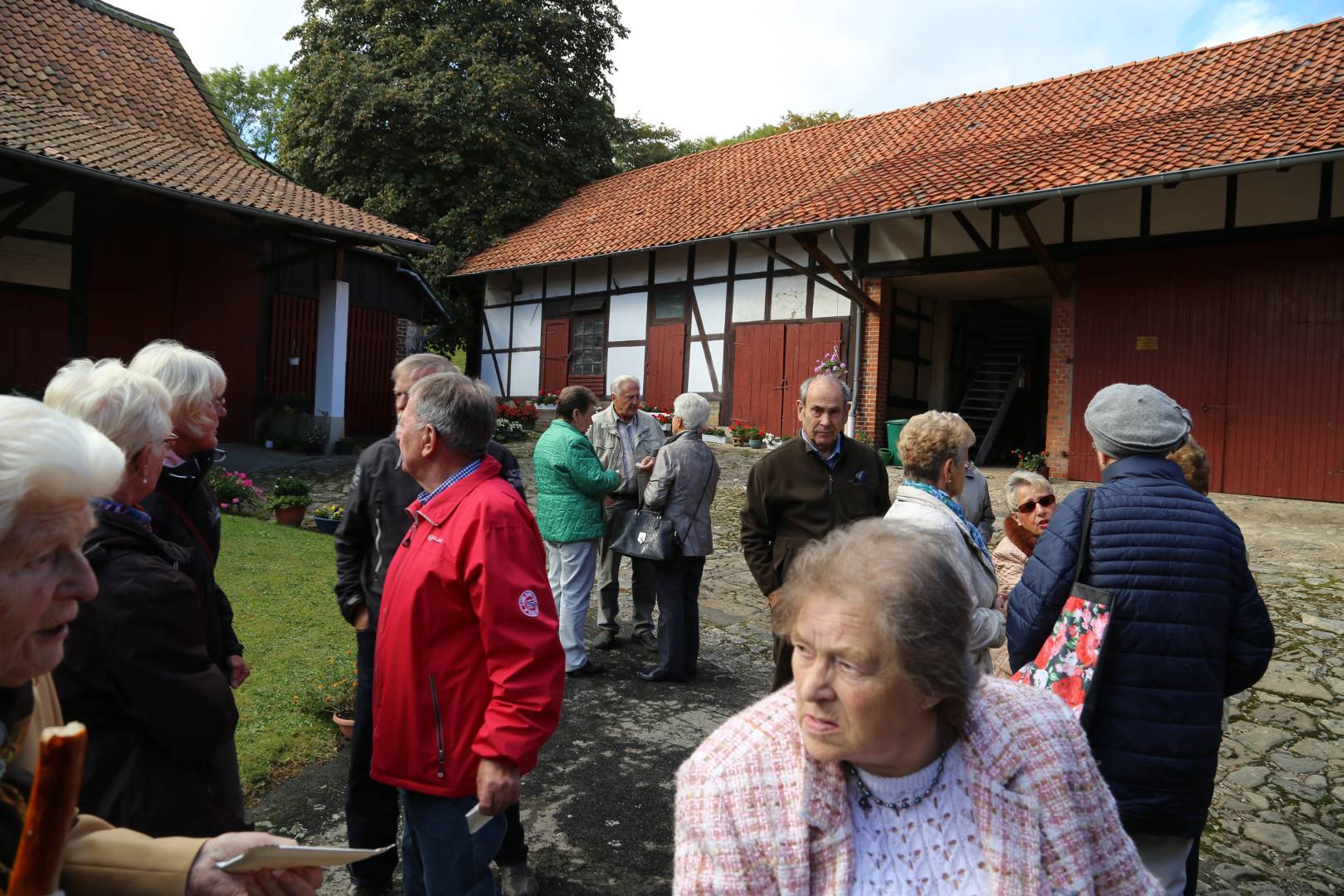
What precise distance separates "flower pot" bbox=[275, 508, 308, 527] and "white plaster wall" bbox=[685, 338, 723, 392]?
361 inches

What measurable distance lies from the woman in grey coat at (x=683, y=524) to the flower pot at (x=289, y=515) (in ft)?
17.4

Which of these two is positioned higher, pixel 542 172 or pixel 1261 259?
pixel 542 172

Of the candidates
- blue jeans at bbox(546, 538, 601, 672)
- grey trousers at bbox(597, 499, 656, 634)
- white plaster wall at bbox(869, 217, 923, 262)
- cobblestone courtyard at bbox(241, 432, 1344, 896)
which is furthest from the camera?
white plaster wall at bbox(869, 217, 923, 262)

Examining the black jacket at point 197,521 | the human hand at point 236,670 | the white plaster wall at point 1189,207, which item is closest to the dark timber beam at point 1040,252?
the white plaster wall at point 1189,207

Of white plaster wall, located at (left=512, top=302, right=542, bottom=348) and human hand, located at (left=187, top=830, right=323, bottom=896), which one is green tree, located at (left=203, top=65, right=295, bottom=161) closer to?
white plaster wall, located at (left=512, top=302, right=542, bottom=348)

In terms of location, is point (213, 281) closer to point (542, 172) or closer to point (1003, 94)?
point (542, 172)

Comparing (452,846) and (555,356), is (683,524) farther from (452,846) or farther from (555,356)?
(555,356)

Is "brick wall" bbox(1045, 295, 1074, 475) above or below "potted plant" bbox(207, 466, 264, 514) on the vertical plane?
above

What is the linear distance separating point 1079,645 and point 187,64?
65.5ft

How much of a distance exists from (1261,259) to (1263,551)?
4602mm

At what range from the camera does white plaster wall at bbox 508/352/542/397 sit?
20.9 m

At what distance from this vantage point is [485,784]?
2.10 meters

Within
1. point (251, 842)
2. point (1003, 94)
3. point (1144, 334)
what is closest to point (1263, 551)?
point (1144, 334)

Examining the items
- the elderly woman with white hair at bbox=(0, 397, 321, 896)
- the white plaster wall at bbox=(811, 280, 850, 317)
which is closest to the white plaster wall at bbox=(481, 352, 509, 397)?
the white plaster wall at bbox=(811, 280, 850, 317)
